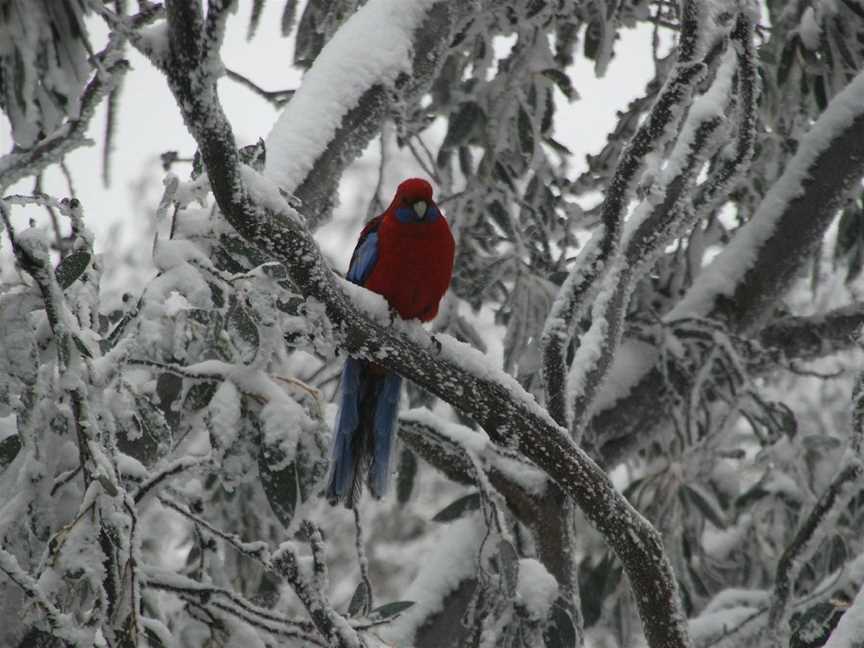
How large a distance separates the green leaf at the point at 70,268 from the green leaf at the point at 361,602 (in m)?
1.05

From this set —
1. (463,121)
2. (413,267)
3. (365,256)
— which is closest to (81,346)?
(413,267)

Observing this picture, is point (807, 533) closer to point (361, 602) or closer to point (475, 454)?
point (475, 454)

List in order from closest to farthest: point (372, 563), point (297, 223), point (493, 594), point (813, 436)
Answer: point (297, 223) → point (493, 594) → point (813, 436) → point (372, 563)

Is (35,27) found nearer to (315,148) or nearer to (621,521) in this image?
(315,148)

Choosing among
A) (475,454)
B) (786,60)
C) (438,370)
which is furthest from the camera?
(786,60)

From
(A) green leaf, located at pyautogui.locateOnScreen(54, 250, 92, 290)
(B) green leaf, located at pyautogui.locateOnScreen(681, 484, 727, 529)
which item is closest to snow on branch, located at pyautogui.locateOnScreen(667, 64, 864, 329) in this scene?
→ (B) green leaf, located at pyautogui.locateOnScreen(681, 484, 727, 529)

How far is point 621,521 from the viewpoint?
241 cm

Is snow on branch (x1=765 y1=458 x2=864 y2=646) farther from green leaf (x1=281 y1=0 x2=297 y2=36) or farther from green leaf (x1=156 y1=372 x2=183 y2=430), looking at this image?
green leaf (x1=281 y1=0 x2=297 y2=36)

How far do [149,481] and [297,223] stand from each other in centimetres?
68

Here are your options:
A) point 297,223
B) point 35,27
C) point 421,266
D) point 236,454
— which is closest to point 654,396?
point 421,266

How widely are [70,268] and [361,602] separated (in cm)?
109

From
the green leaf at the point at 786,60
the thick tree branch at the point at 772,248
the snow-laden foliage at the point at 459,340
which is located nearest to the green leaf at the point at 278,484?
the snow-laden foliage at the point at 459,340

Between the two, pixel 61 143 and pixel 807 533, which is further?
pixel 807 533

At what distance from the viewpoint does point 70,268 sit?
1982 mm
